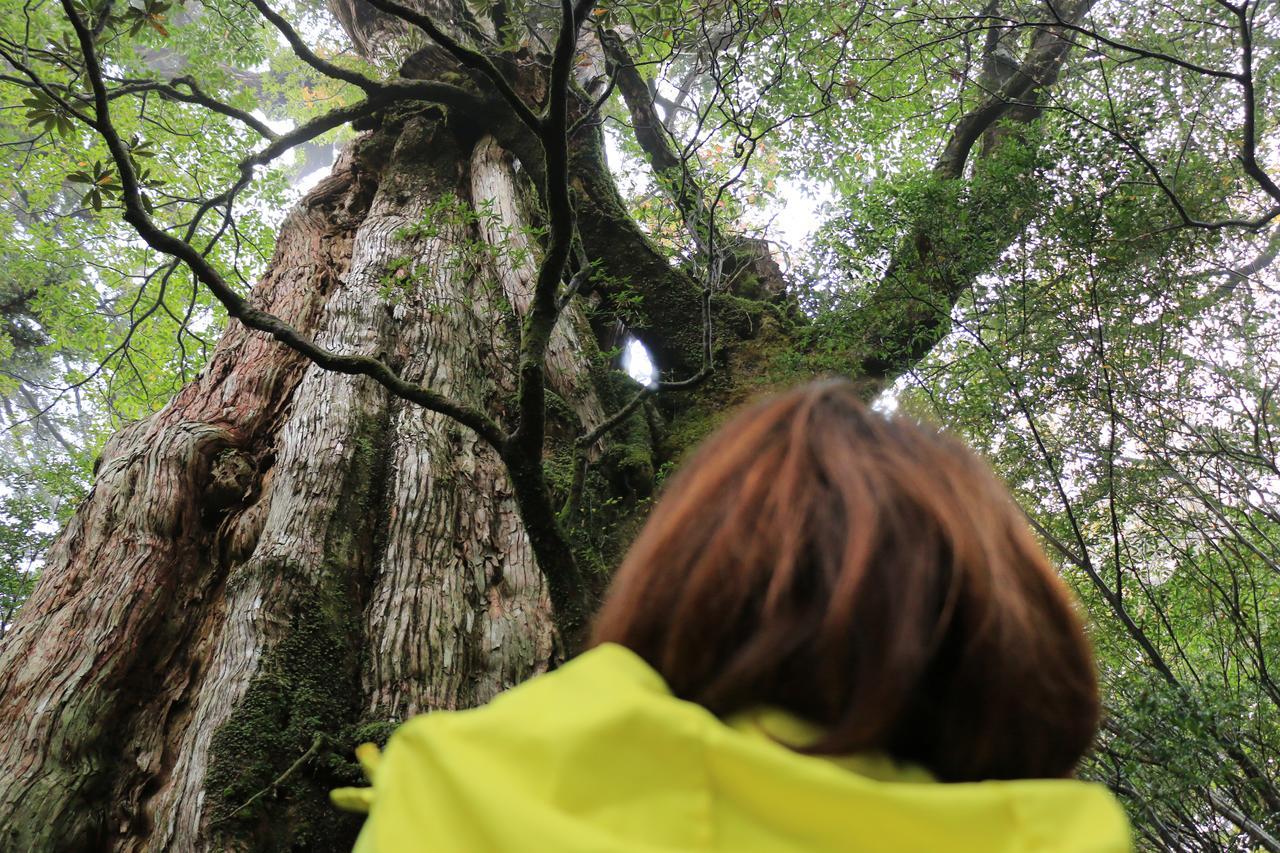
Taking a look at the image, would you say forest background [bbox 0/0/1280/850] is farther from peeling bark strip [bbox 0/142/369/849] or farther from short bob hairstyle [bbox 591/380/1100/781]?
short bob hairstyle [bbox 591/380/1100/781]

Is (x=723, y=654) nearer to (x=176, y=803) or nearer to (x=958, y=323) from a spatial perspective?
(x=176, y=803)

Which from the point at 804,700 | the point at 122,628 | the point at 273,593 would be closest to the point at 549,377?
the point at 273,593

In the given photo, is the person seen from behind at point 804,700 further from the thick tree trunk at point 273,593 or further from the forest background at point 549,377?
the thick tree trunk at point 273,593

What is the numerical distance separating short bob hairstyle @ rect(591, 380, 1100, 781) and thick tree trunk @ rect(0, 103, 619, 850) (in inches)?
64.2

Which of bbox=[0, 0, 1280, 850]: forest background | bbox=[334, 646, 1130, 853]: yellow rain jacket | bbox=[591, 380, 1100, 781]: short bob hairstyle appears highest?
bbox=[0, 0, 1280, 850]: forest background

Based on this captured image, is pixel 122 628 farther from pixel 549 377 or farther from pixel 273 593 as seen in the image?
pixel 549 377

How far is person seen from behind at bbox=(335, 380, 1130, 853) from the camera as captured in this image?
677mm

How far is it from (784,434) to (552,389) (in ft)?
9.22

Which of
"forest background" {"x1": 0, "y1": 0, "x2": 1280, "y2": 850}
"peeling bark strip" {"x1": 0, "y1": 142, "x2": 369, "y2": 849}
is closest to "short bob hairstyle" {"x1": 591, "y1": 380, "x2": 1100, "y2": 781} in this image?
"forest background" {"x1": 0, "y1": 0, "x2": 1280, "y2": 850}

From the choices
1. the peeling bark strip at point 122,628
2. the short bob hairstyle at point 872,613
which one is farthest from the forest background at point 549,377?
the short bob hairstyle at point 872,613

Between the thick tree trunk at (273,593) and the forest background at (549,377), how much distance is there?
14 mm

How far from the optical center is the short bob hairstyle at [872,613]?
74cm

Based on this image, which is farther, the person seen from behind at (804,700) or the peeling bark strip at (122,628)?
the peeling bark strip at (122,628)

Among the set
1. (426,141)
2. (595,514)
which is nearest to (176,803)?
(595,514)
